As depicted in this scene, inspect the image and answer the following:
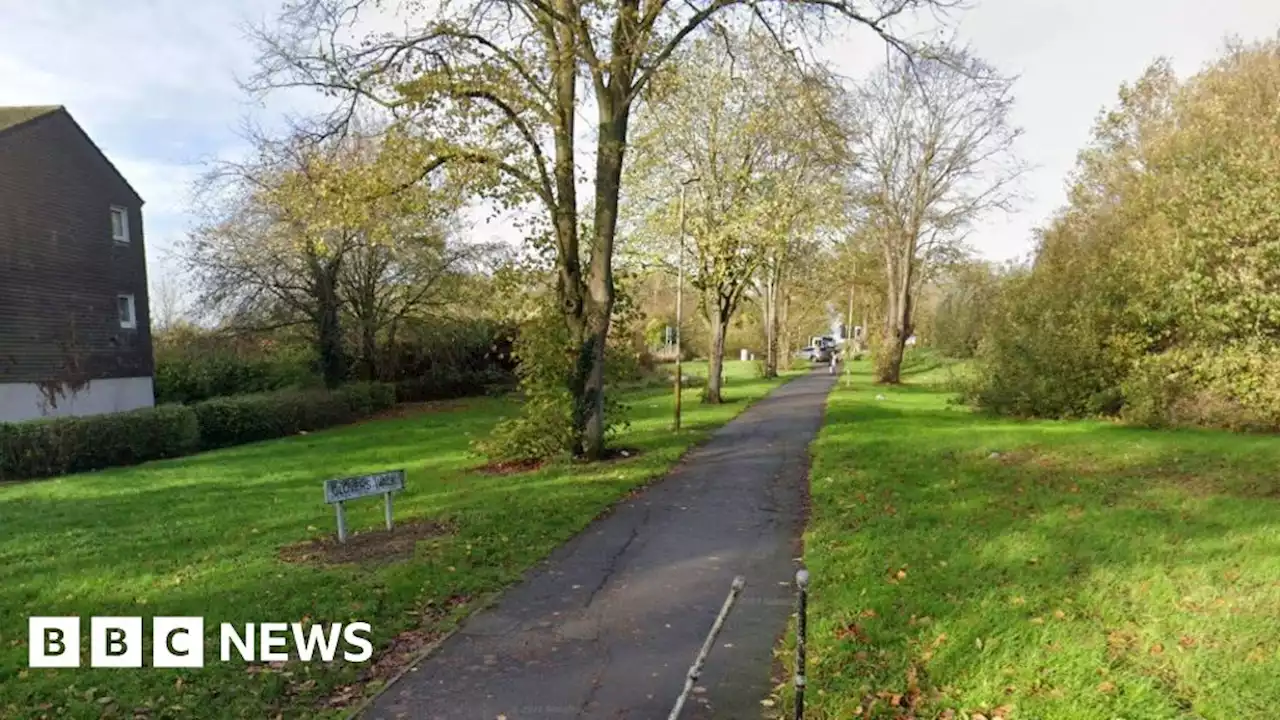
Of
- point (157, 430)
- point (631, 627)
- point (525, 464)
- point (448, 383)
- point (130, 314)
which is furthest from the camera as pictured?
point (448, 383)

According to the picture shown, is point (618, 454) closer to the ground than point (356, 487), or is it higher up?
closer to the ground

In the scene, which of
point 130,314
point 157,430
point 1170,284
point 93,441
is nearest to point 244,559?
point 93,441

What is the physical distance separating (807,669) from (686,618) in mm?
1248

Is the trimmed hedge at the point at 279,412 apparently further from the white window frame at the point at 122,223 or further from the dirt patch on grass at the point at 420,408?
the white window frame at the point at 122,223

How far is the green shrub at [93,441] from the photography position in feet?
52.1

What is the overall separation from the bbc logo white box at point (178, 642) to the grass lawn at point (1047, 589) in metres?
4.09

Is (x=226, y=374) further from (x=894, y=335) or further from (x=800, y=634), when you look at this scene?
(x=800, y=634)

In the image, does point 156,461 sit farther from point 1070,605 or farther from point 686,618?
point 1070,605

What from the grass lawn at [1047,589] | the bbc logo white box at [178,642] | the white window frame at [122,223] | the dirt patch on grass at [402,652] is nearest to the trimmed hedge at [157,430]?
the white window frame at [122,223]

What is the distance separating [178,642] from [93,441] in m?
15.0

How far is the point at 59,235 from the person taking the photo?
23562 mm

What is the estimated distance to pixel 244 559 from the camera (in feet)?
24.8

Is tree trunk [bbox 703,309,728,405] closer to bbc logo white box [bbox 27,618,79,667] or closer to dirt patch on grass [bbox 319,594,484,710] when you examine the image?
dirt patch on grass [bbox 319,594,484,710]

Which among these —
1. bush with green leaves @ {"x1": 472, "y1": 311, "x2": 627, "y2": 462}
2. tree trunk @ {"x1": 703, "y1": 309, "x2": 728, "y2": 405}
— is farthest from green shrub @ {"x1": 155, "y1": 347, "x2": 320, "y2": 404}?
bush with green leaves @ {"x1": 472, "y1": 311, "x2": 627, "y2": 462}
